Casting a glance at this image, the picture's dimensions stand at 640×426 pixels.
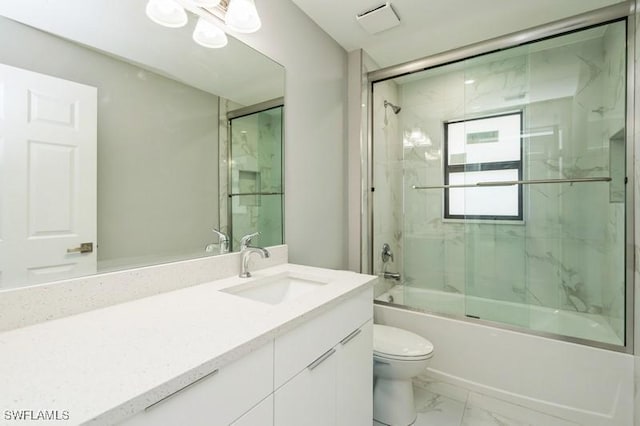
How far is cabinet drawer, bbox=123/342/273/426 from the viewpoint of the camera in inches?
20.8

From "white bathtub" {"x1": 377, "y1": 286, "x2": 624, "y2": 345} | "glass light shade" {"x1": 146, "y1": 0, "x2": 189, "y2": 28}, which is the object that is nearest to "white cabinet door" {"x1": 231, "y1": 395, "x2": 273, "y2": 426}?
"glass light shade" {"x1": 146, "y1": 0, "x2": 189, "y2": 28}

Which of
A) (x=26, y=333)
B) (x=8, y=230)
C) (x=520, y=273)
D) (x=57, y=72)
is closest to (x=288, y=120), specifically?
(x=57, y=72)

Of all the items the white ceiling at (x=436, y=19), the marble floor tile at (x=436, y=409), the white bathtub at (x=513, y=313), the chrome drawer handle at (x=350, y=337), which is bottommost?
the marble floor tile at (x=436, y=409)

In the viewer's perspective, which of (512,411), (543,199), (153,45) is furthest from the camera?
(543,199)

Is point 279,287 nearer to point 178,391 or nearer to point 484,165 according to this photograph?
point 178,391

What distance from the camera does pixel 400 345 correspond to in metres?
1.55

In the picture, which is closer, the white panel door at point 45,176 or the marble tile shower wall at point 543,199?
the white panel door at point 45,176

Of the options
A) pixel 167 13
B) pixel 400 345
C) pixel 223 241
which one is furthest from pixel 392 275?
pixel 167 13

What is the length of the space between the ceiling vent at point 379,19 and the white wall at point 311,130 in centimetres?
29

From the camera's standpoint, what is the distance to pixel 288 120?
166 centimetres

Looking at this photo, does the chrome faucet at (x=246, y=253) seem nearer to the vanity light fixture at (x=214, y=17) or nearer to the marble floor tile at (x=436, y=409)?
the vanity light fixture at (x=214, y=17)

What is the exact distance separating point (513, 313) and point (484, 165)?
112 cm

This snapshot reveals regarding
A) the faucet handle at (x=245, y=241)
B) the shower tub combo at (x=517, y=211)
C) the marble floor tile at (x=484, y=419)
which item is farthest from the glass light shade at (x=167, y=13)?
the marble floor tile at (x=484, y=419)

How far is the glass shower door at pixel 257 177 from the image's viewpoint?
1396 millimetres
